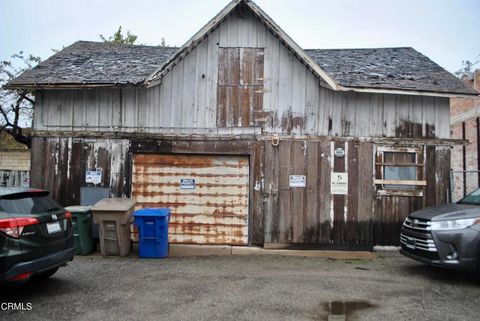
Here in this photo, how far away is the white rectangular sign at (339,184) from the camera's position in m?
10.6

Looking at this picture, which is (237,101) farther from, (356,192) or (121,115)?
(356,192)

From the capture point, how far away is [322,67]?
38.7 feet

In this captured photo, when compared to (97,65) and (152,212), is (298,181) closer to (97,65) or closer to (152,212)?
(152,212)

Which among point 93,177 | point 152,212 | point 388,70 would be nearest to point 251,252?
point 152,212

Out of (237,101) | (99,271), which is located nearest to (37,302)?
(99,271)

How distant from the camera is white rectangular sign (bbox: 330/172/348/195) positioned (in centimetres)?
1061

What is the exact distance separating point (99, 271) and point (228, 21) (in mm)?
6862

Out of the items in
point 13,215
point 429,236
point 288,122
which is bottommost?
point 429,236

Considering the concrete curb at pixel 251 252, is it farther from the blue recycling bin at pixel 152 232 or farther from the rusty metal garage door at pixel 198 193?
the blue recycling bin at pixel 152 232

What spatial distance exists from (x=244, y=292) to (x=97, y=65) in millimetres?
8121

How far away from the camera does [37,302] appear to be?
611 centimetres

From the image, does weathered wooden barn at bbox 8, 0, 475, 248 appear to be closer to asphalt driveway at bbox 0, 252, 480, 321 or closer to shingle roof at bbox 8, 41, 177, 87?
shingle roof at bbox 8, 41, 177, 87

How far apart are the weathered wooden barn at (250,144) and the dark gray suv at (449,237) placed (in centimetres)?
268

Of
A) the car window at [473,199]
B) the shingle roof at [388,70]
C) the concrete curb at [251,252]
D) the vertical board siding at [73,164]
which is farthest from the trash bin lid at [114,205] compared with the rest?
the car window at [473,199]
